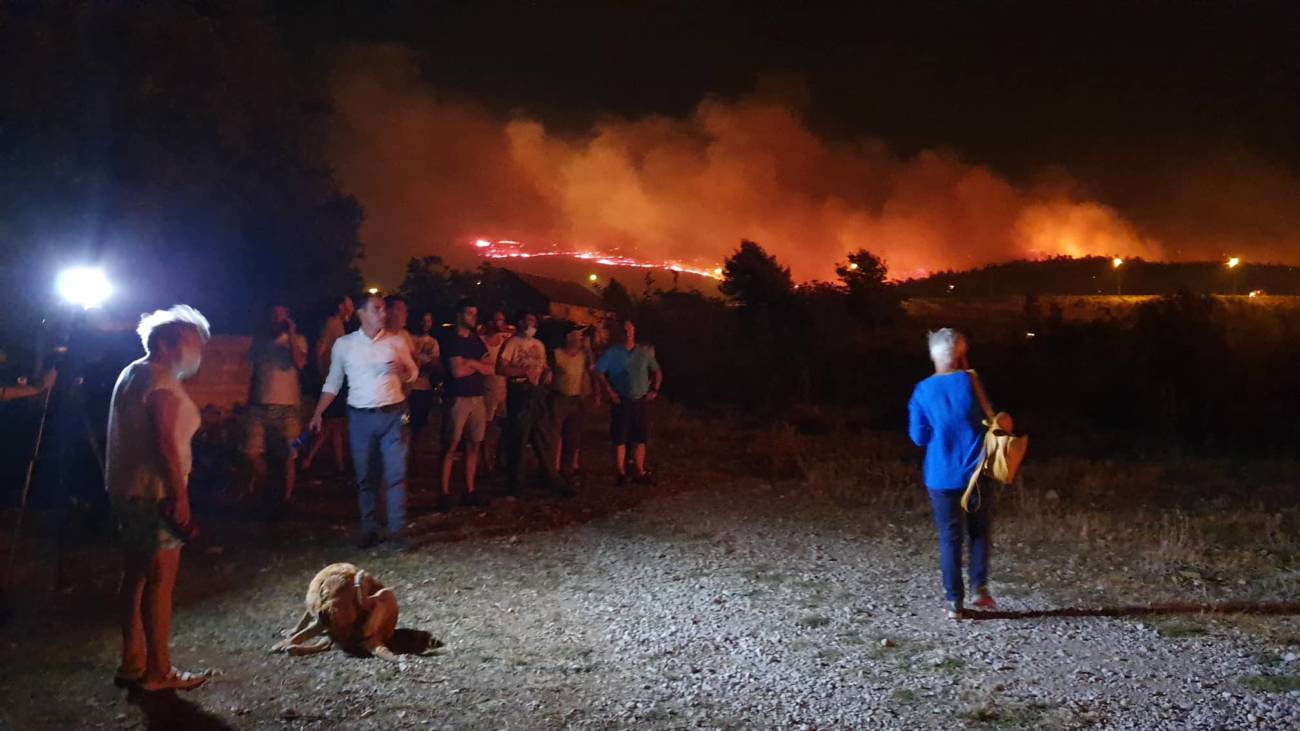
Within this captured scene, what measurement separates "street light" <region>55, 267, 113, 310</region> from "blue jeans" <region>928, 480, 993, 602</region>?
567cm

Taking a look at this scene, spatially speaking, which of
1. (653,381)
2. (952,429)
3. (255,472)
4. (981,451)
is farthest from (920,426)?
(255,472)

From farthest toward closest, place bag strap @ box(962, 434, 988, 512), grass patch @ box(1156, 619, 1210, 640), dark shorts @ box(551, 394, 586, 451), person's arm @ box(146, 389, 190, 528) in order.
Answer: dark shorts @ box(551, 394, 586, 451) < bag strap @ box(962, 434, 988, 512) < grass patch @ box(1156, 619, 1210, 640) < person's arm @ box(146, 389, 190, 528)

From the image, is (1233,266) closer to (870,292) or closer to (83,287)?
(870,292)

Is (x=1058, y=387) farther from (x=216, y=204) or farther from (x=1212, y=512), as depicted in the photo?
(x=216, y=204)

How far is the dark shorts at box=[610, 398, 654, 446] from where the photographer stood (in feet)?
35.9

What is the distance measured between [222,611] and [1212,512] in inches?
358

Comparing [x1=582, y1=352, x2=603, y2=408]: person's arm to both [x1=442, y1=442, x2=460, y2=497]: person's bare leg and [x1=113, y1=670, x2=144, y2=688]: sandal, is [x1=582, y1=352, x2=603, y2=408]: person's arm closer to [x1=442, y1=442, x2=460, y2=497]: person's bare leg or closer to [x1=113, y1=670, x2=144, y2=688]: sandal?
[x1=442, y1=442, x2=460, y2=497]: person's bare leg

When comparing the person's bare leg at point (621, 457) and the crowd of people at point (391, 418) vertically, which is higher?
the crowd of people at point (391, 418)

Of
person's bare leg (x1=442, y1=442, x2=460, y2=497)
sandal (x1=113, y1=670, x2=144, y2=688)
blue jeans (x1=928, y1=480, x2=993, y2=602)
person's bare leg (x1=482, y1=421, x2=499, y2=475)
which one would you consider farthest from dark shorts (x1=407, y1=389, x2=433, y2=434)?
blue jeans (x1=928, y1=480, x2=993, y2=602)

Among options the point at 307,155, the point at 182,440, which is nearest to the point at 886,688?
the point at 182,440

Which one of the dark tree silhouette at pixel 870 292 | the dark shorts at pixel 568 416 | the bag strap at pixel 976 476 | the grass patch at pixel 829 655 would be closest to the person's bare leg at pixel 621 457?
the dark shorts at pixel 568 416

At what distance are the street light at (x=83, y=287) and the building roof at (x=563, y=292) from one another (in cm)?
2294

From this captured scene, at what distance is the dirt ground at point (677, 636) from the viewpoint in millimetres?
4703

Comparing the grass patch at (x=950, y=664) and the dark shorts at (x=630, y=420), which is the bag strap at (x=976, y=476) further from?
the dark shorts at (x=630, y=420)
